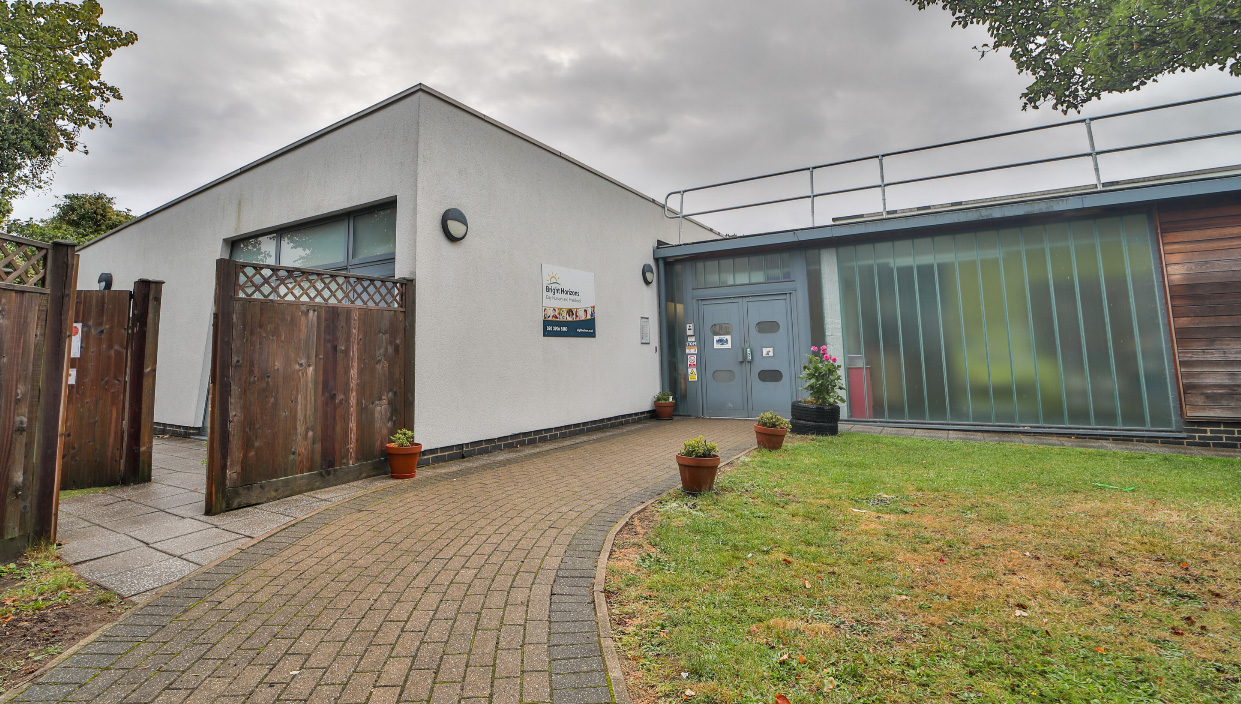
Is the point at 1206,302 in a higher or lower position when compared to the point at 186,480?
higher

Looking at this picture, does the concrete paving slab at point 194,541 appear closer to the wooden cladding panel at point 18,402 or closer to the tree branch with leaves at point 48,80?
the wooden cladding panel at point 18,402

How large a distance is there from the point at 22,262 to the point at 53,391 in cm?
84

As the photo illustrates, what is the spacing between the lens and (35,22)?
42.1 feet

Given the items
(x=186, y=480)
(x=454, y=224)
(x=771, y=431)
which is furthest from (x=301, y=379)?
(x=771, y=431)

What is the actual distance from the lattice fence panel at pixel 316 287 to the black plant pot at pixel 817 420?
6.06 meters

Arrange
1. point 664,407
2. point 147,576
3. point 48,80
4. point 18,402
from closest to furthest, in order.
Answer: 1. point 147,576
2. point 18,402
3. point 664,407
4. point 48,80

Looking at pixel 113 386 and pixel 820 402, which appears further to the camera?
pixel 820 402

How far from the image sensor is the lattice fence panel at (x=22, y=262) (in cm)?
288

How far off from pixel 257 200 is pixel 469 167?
4164 millimetres

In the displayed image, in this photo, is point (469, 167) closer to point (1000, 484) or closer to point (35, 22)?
point (1000, 484)

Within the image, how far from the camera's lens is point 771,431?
6281 millimetres

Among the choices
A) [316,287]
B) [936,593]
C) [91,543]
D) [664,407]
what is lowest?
[936,593]

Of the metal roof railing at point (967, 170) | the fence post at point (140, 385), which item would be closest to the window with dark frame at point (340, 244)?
the fence post at point (140, 385)

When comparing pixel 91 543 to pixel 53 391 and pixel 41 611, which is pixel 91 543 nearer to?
pixel 53 391
